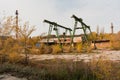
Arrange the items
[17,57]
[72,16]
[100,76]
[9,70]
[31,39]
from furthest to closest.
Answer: [72,16], [31,39], [17,57], [9,70], [100,76]

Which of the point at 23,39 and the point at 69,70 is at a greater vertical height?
the point at 23,39

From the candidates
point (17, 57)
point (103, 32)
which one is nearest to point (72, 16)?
point (17, 57)

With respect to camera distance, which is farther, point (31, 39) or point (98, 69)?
point (31, 39)

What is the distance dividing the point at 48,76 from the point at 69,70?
2.62ft

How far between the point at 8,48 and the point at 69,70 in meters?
7.75

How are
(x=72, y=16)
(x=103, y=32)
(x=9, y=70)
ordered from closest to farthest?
(x=9, y=70), (x=72, y=16), (x=103, y=32)

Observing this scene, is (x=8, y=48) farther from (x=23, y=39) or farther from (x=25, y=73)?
(x=25, y=73)

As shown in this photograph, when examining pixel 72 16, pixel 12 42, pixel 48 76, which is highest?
pixel 72 16

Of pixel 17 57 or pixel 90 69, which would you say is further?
pixel 17 57

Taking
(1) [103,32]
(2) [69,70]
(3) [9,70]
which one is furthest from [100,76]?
(1) [103,32]

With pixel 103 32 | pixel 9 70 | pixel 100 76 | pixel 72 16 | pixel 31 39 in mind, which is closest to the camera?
pixel 100 76

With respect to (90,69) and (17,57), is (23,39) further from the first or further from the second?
(90,69)

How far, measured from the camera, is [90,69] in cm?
846

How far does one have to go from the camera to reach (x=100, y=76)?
796 centimetres
